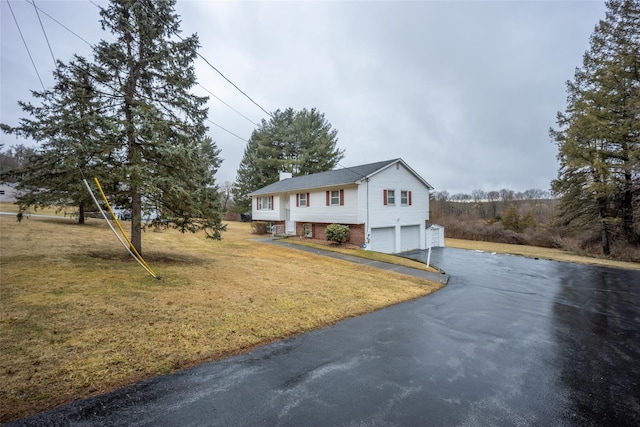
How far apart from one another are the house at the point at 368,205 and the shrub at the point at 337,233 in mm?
469

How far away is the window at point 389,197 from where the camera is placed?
63.7ft

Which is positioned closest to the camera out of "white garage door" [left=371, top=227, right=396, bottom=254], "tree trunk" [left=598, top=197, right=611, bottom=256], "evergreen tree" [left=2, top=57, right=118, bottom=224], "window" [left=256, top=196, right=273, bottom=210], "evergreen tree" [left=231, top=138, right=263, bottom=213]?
"evergreen tree" [left=2, top=57, right=118, bottom=224]

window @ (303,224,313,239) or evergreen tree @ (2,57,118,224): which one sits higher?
evergreen tree @ (2,57,118,224)

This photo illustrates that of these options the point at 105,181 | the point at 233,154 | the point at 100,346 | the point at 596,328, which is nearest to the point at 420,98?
the point at 596,328

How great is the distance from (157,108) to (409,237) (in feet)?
60.8

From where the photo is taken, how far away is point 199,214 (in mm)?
9516

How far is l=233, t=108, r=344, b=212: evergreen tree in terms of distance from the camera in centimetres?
3662

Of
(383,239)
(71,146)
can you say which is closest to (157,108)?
(71,146)

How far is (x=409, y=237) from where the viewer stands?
857 inches

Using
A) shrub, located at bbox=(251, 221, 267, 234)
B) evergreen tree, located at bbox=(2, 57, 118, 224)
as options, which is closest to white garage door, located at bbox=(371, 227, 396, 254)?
shrub, located at bbox=(251, 221, 267, 234)

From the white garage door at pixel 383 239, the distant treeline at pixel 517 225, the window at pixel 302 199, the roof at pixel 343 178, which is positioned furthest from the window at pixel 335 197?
the distant treeline at pixel 517 225

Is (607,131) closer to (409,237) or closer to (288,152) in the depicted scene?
(409,237)

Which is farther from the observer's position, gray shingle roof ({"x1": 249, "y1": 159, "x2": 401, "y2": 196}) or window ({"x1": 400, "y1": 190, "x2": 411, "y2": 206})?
window ({"x1": 400, "y1": 190, "x2": 411, "y2": 206})

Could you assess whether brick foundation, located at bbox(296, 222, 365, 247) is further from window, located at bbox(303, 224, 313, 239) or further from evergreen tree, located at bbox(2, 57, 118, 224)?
evergreen tree, located at bbox(2, 57, 118, 224)
